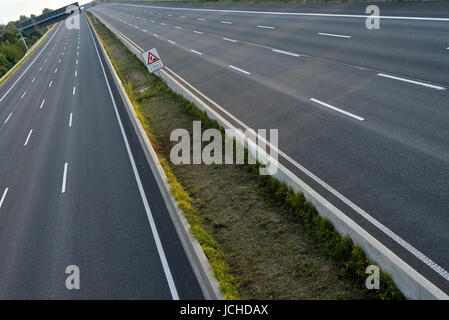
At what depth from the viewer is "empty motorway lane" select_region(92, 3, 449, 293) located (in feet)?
23.8

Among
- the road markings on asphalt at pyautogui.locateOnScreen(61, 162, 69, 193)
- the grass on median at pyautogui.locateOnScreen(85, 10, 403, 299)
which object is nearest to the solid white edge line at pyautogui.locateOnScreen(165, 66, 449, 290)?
the grass on median at pyautogui.locateOnScreen(85, 10, 403, 299)

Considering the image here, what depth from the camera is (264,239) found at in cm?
773

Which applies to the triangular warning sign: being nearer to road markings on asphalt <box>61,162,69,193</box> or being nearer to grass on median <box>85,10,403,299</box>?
road markings on asphalt <box>61,162,69,193</box>

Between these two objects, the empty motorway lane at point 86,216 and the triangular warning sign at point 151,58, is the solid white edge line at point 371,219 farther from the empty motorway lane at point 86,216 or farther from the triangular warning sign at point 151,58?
the triangular warning sign at point 151,58

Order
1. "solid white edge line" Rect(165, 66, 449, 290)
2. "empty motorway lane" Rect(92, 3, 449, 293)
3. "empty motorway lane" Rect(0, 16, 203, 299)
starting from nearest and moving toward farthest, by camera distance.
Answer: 1. "solid white edge line" Rect(165, 66, 449, 290)
2. "empty motorway lane" Rect(92, 3, 449, 293)
3. "empty motorway lane" Rect(0, 16, 203, 299)

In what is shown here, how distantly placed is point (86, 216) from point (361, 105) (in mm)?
9024

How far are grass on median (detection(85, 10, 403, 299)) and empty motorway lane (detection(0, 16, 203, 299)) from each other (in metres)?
0.72

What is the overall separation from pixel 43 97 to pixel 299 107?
23169 millimetres

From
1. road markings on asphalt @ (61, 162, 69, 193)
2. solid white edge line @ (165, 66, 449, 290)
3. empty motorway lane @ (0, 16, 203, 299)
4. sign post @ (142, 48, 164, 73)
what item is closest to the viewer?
solid white edge line @ (165, 66, 449, 290)

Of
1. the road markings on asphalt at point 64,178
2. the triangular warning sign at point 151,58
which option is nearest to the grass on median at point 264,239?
the road markings on asphalt at point 64,178

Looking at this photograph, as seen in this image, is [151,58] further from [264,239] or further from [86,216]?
[264,239]

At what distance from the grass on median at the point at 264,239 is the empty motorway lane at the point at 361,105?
803 millimetres

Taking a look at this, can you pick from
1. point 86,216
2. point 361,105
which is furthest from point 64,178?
point 361,105
